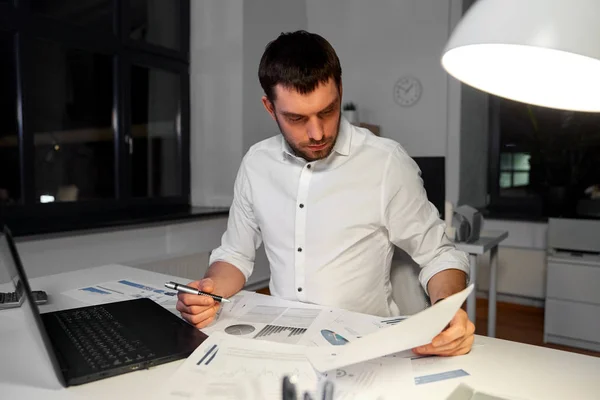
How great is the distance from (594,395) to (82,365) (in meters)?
0.82

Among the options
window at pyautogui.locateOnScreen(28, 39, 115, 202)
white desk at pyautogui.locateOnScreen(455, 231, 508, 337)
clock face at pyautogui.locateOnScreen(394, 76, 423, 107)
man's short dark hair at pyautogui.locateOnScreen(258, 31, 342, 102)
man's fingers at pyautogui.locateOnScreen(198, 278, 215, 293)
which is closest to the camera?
man's fingers at pyautogui.locateOnScreen(198, 278, 215, 293)

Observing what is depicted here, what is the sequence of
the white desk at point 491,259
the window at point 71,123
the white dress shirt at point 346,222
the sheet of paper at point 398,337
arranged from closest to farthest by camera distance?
1. the sheet of paper at point 398,337
2. the white dress shirt at point 346,222
3. the white desk at point 491,259
4. the window at point 71,123

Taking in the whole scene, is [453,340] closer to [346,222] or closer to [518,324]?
[346,222]

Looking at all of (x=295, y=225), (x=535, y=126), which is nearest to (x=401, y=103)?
(x=535, y=126)

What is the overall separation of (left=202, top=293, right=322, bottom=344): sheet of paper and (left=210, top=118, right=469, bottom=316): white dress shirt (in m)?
0.21

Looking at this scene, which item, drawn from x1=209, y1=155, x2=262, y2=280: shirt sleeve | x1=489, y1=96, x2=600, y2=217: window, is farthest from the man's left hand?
x1=489, y1=96, x2=600, y2=217: window

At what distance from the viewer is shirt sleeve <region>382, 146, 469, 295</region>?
1.19m

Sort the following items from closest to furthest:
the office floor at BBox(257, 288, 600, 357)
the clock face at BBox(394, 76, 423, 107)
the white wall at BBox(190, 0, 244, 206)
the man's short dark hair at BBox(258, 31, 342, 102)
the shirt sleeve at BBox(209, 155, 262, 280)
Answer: the man's short dark hair at BBox(258, 31, 342, 102), the shirt sleeve at BBox(209, 155, 262, 280), the office floor at BBox(257, 288, 600, 357), the white wall at BBox(190, 0, 244, 206), the clock face at BBox(394, 76, 423, 107)

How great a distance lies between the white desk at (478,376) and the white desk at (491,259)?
4.98ft

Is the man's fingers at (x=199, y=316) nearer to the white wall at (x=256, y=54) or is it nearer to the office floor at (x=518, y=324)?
the office floor at (x=518, y=324)

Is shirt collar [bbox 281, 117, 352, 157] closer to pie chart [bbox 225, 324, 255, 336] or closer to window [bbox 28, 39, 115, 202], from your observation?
pie chart [bbox 225, 324, 255, 336]

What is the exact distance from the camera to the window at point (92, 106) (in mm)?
2541

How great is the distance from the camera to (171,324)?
991 millimetres

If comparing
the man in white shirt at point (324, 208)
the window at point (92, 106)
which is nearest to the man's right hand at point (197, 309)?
the man in white shirt at point (324, 208)
